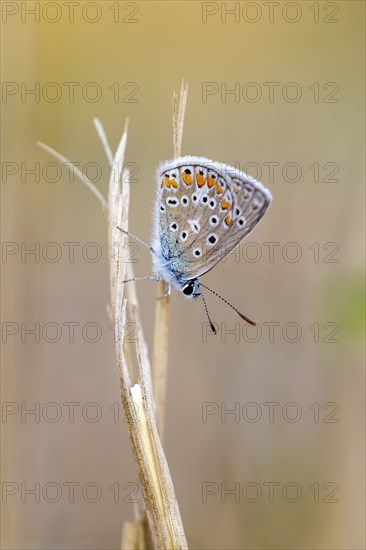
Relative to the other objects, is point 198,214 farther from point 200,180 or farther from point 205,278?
point 205,278

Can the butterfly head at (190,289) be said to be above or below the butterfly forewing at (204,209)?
below

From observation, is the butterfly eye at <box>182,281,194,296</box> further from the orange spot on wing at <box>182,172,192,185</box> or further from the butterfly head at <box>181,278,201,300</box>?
the orange spot on wing at <box>182,172,192,185</box>

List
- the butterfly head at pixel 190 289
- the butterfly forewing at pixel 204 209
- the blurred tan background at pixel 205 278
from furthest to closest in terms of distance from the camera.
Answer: the blurred tan background at pixel 205 278 → the butterfly head at pixel 190 289 → the butterfly forewing at pixel 204 209

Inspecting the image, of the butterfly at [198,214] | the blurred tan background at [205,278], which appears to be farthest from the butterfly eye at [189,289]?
the blurred tan background at [205,278]

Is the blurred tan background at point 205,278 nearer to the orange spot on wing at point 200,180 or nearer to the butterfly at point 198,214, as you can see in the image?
the butterfly at point 198,214

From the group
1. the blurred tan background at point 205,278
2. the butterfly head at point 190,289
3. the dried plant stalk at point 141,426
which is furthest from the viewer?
the blurred tan background at point 205,278

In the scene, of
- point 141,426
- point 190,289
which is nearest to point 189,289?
point 190,289

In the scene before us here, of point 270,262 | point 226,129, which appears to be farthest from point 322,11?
point 270,262

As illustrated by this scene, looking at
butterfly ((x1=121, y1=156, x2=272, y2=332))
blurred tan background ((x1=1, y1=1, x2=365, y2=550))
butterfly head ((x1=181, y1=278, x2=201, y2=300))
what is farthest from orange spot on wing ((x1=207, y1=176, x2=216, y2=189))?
blurred tan background ((x1=1, y1=1, x2=365, y2=550))
